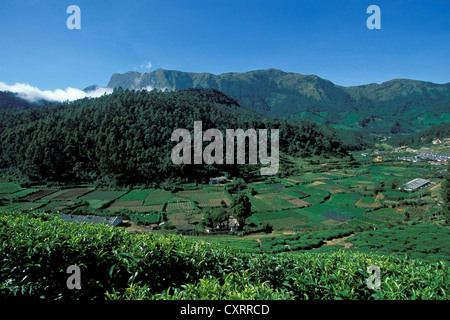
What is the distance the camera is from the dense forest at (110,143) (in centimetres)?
6688

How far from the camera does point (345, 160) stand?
107m

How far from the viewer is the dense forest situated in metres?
66.9

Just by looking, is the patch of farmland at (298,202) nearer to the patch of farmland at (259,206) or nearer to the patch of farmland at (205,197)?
the patch of farmland at (259,206)

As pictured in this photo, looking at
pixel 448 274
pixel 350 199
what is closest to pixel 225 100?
pixel 350 199

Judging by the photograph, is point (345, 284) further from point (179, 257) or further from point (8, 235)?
point (8, 235)

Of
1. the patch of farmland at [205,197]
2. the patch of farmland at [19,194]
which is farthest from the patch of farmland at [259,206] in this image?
the patch of farmland at [19,194]

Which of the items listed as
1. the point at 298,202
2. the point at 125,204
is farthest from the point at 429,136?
the point at 125,204

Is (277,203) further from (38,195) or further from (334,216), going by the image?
(38,195)

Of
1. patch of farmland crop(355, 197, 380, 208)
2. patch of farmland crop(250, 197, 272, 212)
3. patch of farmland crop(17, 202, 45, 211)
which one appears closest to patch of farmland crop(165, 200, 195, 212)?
patch of farmland crop(250, 197, 272, 212)

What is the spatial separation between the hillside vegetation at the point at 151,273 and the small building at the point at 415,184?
2788 inches

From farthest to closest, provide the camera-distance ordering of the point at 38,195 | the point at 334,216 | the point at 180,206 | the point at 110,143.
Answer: the point at 110,143
the point at 38,195
the point at 180,206
the point at 334,216

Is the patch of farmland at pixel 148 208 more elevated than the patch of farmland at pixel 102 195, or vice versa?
the patch of farmland at pixel 102 195

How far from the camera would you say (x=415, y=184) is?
6362cm

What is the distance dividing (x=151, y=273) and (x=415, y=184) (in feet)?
267
